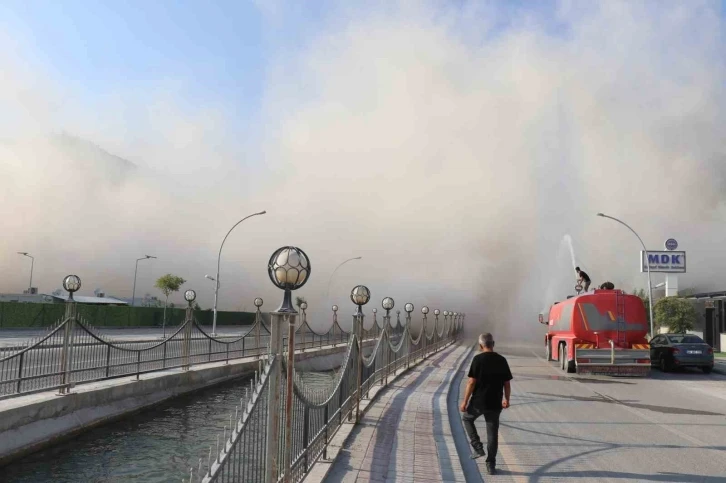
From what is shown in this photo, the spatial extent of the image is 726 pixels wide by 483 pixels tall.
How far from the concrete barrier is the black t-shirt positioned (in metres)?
7.42

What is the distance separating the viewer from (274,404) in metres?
4.90

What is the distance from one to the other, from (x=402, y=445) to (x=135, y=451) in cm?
534

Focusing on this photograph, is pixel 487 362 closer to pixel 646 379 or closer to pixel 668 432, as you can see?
pixel 668 432

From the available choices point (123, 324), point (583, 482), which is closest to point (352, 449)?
point (583, 482)

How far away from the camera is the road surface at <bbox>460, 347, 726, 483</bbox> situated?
7383mm

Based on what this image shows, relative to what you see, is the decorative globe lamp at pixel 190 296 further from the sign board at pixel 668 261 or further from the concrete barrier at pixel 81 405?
the sign board at pixel 668 261

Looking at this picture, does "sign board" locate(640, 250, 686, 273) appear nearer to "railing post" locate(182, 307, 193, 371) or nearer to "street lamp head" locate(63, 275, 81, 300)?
"railing post" locate(182, 307, 193, 371)

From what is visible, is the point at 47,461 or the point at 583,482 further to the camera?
the point at 47,461

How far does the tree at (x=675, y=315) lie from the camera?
41.9m

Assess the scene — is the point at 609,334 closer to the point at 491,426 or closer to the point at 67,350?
the point at 491,426

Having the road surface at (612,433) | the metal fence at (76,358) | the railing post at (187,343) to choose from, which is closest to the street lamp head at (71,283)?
the metal fence at (76,358)

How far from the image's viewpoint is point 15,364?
10953mm

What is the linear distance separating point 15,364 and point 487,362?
8652 mm

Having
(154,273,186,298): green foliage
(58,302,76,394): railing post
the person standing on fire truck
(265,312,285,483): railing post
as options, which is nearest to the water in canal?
(58,302,76,394): railing post
